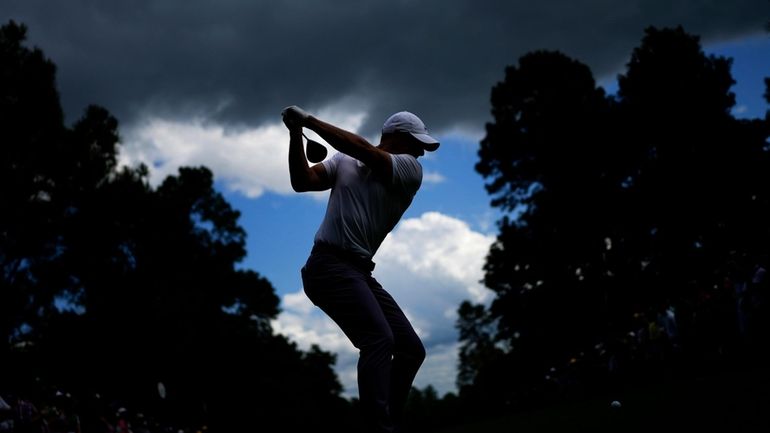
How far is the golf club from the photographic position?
3.82 m

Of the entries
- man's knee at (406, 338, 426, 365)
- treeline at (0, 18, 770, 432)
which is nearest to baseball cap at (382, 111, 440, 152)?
man's knee at (406, 338, 426, 365)

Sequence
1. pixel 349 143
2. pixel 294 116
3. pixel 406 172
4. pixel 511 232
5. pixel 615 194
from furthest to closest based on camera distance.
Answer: pixel 511 232 < pixel 615 194 < pixel 406 172 < pixel 294 116 < pixel 349 143

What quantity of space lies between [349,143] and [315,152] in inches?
20.0

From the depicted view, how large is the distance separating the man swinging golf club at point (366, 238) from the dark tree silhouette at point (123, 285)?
19361 millimetres

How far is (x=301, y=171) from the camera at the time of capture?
3729mm

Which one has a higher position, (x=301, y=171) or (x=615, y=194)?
(x=615, y=194)

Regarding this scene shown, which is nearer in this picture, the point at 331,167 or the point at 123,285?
the point at 331,167

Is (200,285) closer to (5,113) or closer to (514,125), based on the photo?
(5,113)

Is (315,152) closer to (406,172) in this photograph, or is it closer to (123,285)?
(406,172)

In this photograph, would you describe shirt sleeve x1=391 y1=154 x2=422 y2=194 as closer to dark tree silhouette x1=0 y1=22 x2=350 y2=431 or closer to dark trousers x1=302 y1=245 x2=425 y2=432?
dark trousers x1=302 y1=245 x2=425 y2=432

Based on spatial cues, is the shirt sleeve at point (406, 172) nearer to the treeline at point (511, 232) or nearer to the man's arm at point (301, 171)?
the man's arm at point (301, 171)

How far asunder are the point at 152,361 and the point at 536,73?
20.8m

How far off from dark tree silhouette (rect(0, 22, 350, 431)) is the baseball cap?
64.4 ft

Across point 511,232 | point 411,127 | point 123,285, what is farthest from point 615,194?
point 411,127
